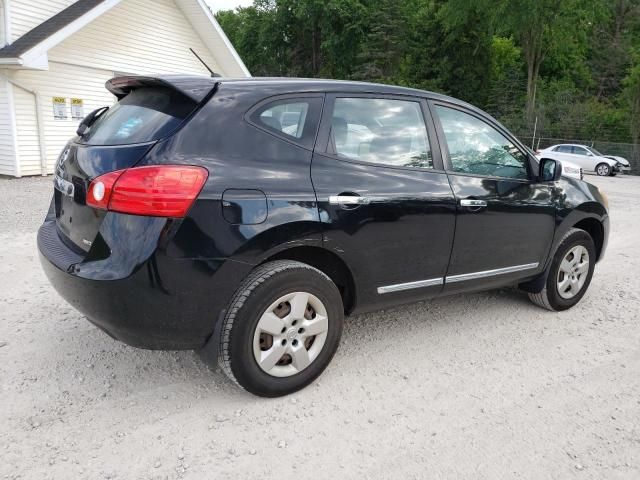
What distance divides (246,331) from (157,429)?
0.67 meters

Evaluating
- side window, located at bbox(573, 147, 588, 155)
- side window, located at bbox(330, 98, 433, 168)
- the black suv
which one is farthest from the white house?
side window, located at bbox(573, 147, 588, 155)

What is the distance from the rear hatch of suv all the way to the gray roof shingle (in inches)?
399

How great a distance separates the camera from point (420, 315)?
437 centimetres

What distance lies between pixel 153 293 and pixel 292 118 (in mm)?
1238

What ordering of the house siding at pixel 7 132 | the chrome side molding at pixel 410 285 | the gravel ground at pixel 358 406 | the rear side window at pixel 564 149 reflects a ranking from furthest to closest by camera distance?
1. the rear side window at pixel 564 149
2. the house siding at pixel 7 132
3. the chrome side molding at pixel 410 285
4. the gravel ground at pixel 358 406

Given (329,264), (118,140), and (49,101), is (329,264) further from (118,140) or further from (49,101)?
(49,101)

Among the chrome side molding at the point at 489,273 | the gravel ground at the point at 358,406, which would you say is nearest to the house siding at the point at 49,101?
the gravel ground at the point at 358,406

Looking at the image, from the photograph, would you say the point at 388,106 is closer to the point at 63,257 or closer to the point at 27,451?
the point at 63,257

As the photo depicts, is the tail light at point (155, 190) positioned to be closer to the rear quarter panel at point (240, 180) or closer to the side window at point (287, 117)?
the rear quarter panel at point (240, 180)

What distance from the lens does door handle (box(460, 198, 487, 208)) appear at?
11.8 feet

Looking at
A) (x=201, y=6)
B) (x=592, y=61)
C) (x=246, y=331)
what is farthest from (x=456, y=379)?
(x=592, y=61)

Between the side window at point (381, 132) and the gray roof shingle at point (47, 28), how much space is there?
426 inches

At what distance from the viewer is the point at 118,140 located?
2.86m

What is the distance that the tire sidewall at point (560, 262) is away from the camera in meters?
4.38
